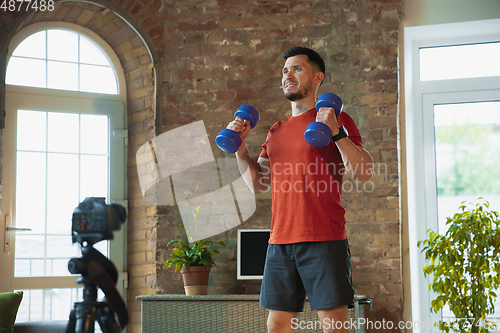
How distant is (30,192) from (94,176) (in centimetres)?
44

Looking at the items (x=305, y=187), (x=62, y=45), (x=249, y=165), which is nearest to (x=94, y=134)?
(x=62, y=45)

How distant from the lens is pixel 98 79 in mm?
3764

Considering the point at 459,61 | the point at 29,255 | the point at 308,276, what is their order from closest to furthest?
the point at 308,276 < the point at 29,255 < the point at 459,61

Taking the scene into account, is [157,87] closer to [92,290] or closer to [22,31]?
[22,31]

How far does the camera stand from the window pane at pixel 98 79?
3.73m

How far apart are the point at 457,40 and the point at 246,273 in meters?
2.29

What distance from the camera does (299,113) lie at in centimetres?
213

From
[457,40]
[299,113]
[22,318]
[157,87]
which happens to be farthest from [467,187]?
[22,318]

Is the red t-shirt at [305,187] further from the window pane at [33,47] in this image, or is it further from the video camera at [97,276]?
the window pane at [33,47]

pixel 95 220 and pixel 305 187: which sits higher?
pixel 305 187

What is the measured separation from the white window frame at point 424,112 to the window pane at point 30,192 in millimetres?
2512

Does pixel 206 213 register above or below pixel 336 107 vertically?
below

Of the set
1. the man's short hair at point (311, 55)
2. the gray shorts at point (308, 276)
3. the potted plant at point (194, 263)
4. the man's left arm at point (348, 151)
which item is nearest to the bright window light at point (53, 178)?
the potted plant at point (194, 263)

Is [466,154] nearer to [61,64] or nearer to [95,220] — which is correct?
[61,64]
